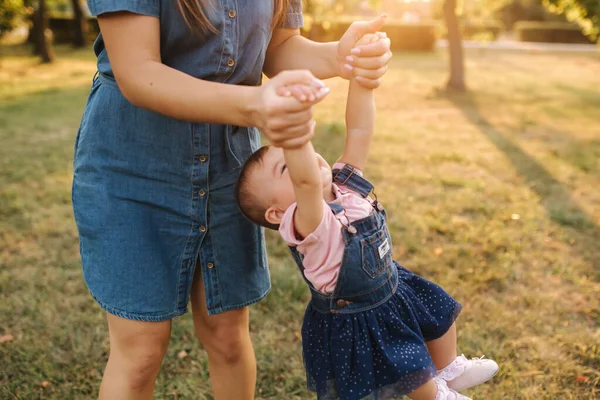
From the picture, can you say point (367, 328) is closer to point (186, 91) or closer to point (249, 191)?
point (249, 191)

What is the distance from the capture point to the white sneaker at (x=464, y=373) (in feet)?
6.56

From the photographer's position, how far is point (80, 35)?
20109mm

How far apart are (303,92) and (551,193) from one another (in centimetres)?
449

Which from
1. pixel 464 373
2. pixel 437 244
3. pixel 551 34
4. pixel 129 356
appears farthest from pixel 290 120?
pixel 551 34

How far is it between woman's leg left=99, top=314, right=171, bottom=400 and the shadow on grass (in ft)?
9.53

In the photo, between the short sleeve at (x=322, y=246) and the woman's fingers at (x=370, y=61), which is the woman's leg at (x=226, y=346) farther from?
the woman's fingers at (x=370, y=61)

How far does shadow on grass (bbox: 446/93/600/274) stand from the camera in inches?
168

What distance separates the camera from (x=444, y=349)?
1.99 m

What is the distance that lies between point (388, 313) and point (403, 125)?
6446 millimetres

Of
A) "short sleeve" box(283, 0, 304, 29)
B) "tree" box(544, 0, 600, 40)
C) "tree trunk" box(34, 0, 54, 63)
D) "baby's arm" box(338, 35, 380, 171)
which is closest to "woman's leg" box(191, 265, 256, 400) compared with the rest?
"baby's arm" box(338, 35, 380, 171)

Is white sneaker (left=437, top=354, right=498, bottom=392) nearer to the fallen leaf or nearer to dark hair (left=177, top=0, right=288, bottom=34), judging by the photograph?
dark hair (left=177, top=0, right=288, bottom=34)

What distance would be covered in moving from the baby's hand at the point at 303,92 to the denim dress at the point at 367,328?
568 millimetres

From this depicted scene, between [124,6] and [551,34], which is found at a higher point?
[124,6]

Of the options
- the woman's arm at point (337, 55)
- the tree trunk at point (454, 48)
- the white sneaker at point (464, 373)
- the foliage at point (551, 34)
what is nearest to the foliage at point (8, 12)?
the tree trunk at point (454, 48)
